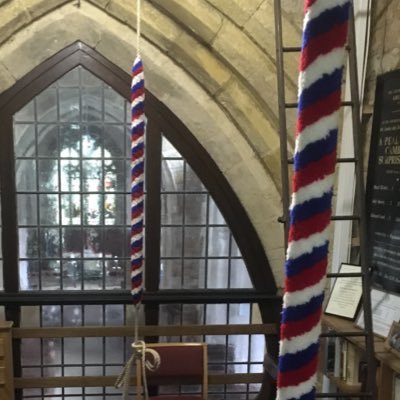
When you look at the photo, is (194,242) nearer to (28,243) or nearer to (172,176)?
(172,176)

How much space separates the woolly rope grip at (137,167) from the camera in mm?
1979

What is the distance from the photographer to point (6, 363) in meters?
2.74

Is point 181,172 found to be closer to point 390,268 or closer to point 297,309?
point 390,268

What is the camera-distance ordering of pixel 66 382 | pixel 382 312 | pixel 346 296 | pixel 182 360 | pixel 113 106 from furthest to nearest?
pixel 113 106 < pixel 66 382 < pixel 182 360 < pixel 346 296 < pixel 382 312

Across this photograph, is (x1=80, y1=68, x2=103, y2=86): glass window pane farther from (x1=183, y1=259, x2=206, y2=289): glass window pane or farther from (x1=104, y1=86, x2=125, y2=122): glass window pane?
(x1=183, y1=259, x2=206, y2=289): glass window pane

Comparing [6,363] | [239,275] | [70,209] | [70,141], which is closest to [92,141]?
[70,141]

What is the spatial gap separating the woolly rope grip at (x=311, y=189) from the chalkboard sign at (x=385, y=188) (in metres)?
1.55

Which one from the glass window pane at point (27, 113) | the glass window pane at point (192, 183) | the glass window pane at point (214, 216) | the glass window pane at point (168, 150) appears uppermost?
the glass window pane at point (27, 113)

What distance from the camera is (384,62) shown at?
233 cm

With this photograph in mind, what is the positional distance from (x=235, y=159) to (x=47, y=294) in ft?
5.29

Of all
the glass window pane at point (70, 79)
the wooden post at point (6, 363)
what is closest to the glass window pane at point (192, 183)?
the glass window pane at point (70, 79)

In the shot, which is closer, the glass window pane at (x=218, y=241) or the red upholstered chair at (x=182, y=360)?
the red upholstered chair at (x=182, y=360)

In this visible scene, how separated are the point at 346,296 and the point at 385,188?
2.01 ft

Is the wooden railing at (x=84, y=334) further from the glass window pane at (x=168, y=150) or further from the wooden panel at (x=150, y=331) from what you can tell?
the glass window pane at (x=168, y=150)
